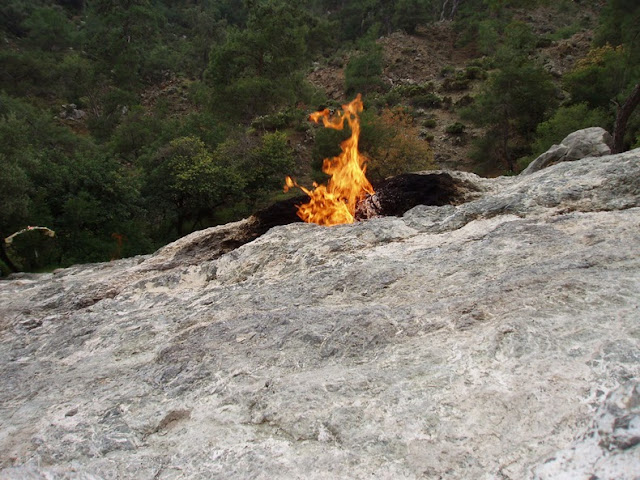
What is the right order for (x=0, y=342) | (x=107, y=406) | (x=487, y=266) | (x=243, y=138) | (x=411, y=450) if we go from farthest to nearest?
(x=243, y=138), (x=0, y=342), (x=487, y=266), (x=107, y=406), (x=411, y=450)

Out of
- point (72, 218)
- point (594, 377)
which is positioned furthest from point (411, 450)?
point (72, 218)

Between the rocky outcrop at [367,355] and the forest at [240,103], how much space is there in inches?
587

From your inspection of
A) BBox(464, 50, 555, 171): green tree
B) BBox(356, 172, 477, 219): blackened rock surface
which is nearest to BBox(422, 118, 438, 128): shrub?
BBox(464, 50, 555, 171): green tree

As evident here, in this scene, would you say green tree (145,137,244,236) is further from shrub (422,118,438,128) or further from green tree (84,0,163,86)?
green tree (84,0,163,86)

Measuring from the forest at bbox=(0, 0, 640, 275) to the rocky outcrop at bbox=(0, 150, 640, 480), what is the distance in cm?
1491

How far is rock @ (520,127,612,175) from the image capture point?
56.7 ft

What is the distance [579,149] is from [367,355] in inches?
662

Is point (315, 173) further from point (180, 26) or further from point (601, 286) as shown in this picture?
point (180, 26)

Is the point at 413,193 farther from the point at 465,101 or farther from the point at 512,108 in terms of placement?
the point at 465,101

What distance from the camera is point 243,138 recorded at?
108 ft

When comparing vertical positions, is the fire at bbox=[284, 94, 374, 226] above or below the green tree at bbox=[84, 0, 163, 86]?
below

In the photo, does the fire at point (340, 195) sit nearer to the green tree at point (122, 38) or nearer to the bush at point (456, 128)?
the bush at point (456, 128)

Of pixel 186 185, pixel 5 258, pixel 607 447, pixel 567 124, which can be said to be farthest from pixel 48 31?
pixel 607 447

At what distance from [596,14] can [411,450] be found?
78979 mm
